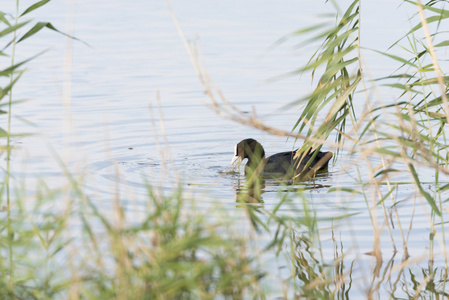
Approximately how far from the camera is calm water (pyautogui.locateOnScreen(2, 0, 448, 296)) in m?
6.76

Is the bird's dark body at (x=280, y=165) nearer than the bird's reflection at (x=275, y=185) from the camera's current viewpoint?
No

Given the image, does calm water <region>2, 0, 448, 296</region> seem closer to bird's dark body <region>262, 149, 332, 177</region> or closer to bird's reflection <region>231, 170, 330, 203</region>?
bird's reflection <region>231, 170, 330, 203</region>

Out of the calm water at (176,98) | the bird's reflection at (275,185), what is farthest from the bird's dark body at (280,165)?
the calm water at (176,98)

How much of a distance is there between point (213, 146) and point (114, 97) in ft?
7.74

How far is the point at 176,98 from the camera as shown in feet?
37.7

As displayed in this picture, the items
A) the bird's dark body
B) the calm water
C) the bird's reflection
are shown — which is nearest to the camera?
the calm water

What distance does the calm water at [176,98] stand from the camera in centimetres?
676

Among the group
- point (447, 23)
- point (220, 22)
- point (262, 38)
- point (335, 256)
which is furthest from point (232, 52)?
point (335, 256)

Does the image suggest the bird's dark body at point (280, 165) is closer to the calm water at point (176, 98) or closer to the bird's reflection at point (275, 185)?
the bird's reflection at point (275, 185)

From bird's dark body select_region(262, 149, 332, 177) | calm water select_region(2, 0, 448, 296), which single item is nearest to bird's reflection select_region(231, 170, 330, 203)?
calm water select_region(2, 0, 448, 296)

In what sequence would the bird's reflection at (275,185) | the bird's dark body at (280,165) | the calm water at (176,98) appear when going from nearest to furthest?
the calm water at (176,98)
the bird's reflection at (275,185)
the bird's dark body at (280,165)

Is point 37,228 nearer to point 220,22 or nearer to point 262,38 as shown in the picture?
point 262,38

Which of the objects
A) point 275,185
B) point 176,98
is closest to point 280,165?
point 275,185

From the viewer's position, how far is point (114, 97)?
11.6m
